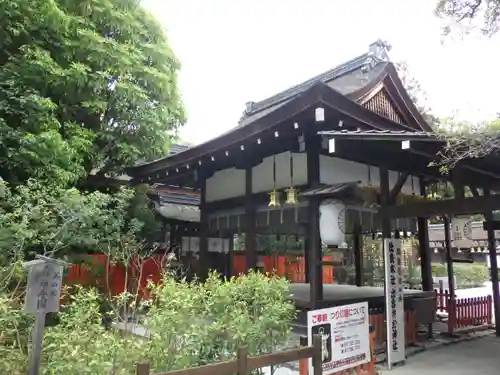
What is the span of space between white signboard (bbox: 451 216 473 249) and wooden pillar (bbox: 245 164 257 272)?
15.2ft

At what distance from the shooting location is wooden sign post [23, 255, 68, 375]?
11.3 ft

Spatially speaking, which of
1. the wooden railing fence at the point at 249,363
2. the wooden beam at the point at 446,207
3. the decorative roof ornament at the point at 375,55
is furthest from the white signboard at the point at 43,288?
the decorative roof ornament at the point at 375,55

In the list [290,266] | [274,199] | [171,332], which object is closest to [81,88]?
[274,199]

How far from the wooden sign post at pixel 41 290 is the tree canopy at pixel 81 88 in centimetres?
440

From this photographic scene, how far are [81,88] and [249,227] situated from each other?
15.4 ft

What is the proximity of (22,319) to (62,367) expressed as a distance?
5.96ft

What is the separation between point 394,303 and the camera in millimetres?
6598

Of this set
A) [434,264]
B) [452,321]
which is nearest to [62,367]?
[452,321]

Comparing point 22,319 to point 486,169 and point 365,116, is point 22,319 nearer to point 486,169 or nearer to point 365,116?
point 365,116

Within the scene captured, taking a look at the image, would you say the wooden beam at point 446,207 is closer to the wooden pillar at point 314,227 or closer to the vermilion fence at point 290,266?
the wooden pillar at point 314,227

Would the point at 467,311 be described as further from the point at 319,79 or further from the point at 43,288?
the point at 43,288

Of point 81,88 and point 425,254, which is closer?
point 81,88

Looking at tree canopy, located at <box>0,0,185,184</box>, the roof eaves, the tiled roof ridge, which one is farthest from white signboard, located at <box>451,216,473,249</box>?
tree canopy, located at <box>0,0,185,184</box>

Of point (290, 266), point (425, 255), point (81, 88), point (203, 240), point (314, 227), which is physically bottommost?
point (290, 266)
